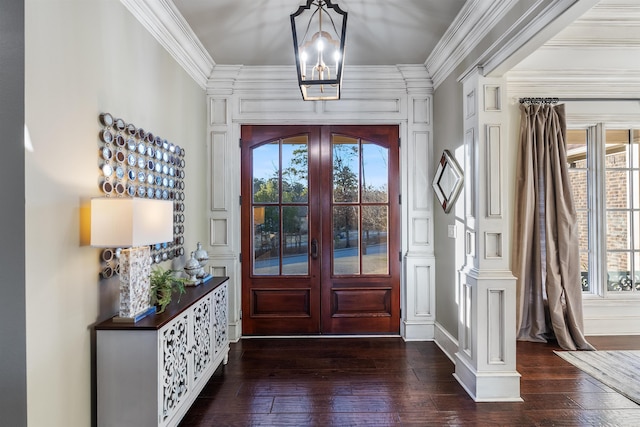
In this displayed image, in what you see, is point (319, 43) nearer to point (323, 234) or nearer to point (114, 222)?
point (114, 222)

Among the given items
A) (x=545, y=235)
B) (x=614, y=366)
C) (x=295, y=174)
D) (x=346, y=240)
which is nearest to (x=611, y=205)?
(x=545, y=235)

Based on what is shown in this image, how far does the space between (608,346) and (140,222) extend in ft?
13.9

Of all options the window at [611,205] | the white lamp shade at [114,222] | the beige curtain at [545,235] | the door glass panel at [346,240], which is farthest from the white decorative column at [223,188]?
the window at [611,205]

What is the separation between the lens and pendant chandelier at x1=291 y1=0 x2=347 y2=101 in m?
1.86

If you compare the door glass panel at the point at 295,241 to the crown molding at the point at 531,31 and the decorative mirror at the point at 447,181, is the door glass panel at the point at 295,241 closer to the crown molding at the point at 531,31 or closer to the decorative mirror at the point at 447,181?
the decorative mirror at the point at 447,181

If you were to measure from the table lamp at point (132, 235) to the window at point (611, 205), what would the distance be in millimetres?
4086

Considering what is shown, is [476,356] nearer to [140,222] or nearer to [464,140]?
[464,140]

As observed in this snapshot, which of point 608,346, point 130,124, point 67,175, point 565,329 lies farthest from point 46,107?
point 608,346

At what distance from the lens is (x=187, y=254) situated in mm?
2973

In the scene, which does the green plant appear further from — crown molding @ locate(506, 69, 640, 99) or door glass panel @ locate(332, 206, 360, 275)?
crown molding @ locate(506, 69, 640, 99)

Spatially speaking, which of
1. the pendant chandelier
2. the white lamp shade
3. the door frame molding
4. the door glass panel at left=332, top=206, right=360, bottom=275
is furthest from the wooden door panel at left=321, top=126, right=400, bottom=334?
the white lamp shade

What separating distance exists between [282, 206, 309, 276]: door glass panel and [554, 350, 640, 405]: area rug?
8.46 feet

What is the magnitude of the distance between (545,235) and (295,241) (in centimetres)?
254

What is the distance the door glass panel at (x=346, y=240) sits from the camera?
3592mm
